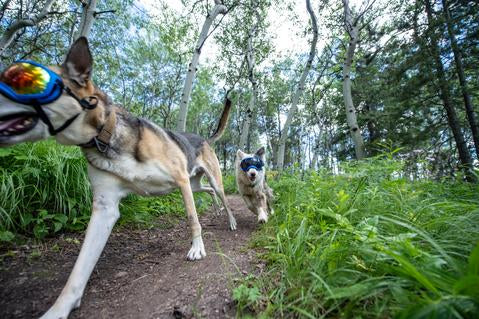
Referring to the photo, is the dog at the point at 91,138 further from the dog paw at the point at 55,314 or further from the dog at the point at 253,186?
the dog at the point at 253,186

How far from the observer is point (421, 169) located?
4.37 meters

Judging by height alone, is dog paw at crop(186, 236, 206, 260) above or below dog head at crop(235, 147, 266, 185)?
below

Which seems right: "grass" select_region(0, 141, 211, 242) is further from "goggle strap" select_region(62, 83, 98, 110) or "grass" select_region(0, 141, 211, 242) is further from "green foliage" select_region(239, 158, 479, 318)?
"green foliage" select_region(239, 158, 479, 318)

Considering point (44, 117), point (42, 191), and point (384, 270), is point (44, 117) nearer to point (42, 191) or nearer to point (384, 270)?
point (42, 191)

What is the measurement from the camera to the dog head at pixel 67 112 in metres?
1.47

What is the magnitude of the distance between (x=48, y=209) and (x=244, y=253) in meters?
2.53

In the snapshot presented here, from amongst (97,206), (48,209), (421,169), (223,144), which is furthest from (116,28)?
(223,144)

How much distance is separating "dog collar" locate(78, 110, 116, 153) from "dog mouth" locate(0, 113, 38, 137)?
37 cm

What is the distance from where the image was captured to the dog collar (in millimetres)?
1899

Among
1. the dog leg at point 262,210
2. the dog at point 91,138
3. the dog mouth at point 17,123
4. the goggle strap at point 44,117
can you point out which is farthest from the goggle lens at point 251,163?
the dog mouth at point 17,123

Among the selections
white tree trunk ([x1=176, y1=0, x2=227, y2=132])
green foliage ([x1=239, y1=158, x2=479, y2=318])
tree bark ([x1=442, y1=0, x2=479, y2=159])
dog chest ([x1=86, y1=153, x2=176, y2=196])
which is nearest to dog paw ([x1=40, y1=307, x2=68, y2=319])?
dog chest ([x1=86, y1=153, x2=176, y2=196])

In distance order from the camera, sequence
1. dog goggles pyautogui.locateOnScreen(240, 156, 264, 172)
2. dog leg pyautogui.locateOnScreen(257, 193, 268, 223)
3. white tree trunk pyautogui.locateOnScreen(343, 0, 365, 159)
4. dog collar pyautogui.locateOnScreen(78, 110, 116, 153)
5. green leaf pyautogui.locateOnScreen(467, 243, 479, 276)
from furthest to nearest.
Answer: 1. white tree trunk pyautogui.locateOnScreen(343, 0, 365, 159)
2. dog goggles pyautogui.locateOnScreen(240, 156, 264, 172)
3. dog leg pyautogui.locateOnScreen(257, 193, 268, 223)
4. dog collar pyautogui.locateOnScreen(78, 110, 116, 153)
5. green leaf pyautogui.locateOnScreen(467, 243, 479, 276)

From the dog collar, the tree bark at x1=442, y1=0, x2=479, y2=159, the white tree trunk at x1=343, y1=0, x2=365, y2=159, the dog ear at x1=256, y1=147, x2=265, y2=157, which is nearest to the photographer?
the dog collar

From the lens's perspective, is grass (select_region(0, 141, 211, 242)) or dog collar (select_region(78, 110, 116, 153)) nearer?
dog collar (select_region(78, 110, 116, 153))
